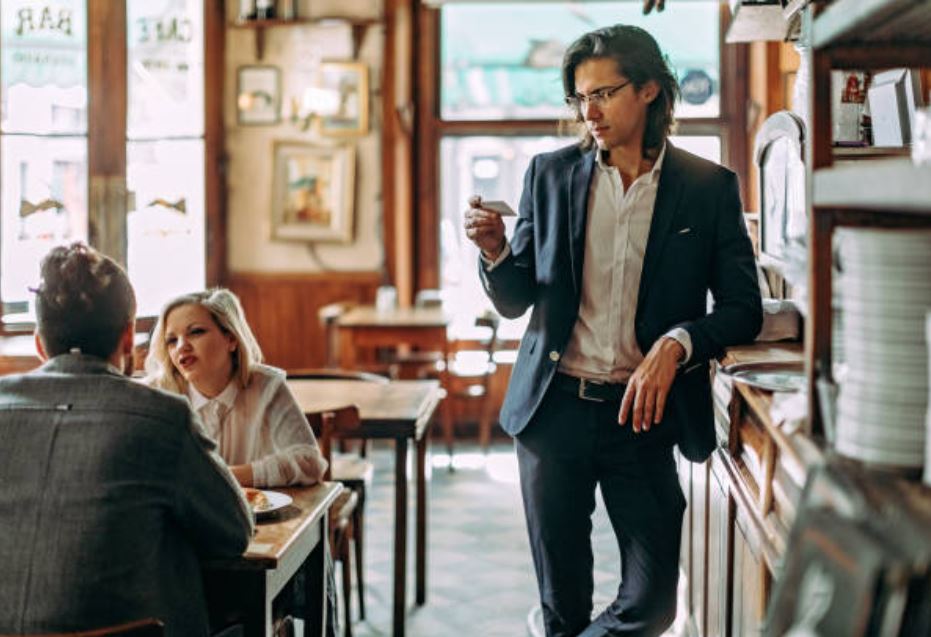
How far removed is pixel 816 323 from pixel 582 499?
1182 millimetres

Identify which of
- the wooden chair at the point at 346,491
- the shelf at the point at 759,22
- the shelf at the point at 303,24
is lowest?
the wooden chair at the point at 346,491

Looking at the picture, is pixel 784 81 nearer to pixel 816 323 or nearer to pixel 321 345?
pixel 321 345

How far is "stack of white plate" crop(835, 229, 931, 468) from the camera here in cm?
145

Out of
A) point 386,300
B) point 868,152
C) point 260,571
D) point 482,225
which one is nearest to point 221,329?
point 482,225

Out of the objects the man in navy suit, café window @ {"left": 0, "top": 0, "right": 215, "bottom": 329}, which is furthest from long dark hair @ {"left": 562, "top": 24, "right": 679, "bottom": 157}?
café window @ {"left": 0, "top": 0, "right": 215, "bottom": 329}

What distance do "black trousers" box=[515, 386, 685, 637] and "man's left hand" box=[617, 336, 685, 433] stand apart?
0.39ft

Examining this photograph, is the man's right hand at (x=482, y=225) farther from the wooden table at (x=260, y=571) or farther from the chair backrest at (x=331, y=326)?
the chair backrest at (x=331, y=326)

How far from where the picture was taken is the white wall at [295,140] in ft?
27.4

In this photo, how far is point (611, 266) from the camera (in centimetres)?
288

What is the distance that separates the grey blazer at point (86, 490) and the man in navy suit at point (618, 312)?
0.87 metres

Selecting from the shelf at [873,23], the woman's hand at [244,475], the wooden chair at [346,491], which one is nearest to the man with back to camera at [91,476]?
the woman's hand at [244,475]

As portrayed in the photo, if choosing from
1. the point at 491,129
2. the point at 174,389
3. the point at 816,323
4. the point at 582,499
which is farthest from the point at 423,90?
the point at 816,323

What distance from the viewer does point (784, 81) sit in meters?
7.74

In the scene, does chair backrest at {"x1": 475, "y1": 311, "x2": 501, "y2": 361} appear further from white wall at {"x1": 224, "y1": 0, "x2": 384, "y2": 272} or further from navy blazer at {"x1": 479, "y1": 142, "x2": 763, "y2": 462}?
navy blazer at {"x1": 479, "y1": 142, "x2": 763, "y2": 462}
